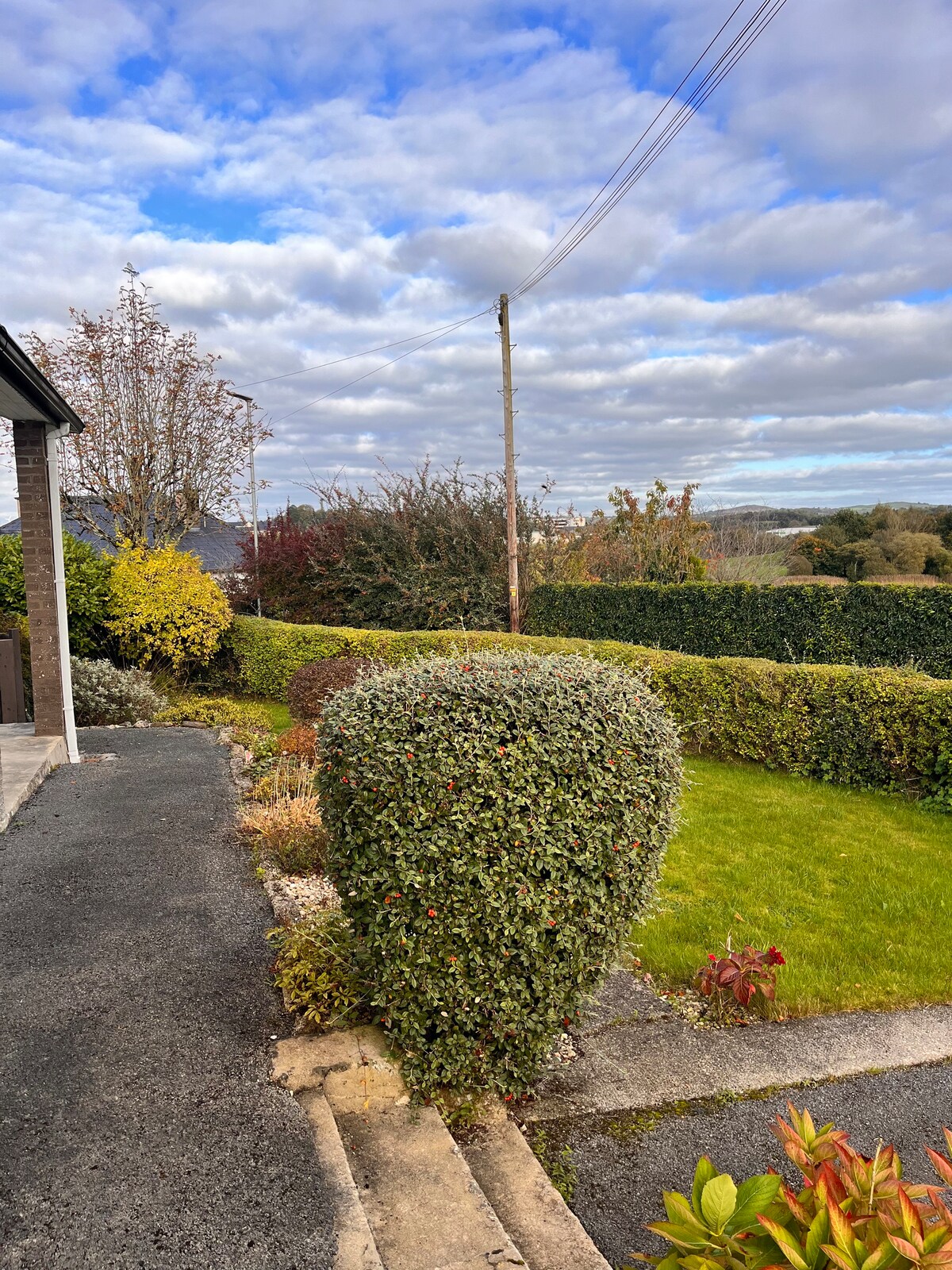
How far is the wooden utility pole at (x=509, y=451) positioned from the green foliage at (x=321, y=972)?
10.4 m

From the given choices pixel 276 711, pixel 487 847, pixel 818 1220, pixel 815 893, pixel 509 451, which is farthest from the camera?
pixel 509 451

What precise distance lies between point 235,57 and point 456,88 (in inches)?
70.6

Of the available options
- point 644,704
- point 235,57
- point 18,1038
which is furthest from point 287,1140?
point 235,57

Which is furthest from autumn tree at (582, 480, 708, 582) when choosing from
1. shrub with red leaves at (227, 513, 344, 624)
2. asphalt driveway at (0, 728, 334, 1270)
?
asphalt driveway at (0, 728, 334, 1270)

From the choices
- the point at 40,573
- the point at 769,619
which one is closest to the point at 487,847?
the point at 40,573

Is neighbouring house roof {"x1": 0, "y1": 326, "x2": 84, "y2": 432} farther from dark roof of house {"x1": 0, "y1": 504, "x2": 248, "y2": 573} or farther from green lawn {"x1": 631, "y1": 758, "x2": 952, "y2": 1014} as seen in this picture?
dark roof of house {"x1": 0, "y1": 504, "x2": 248, "y2": 573}

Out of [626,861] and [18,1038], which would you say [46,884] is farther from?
[626,861]

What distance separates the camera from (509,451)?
13.6 metres

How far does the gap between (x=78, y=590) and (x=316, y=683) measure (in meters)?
5.07

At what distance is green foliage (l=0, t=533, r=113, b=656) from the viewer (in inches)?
408

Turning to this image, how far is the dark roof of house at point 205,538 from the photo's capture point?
16.0 meters

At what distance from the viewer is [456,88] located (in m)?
6.35

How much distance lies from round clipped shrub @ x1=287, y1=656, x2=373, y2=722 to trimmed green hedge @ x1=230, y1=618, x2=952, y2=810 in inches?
19.2

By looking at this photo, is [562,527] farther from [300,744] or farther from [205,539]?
[205,539]
